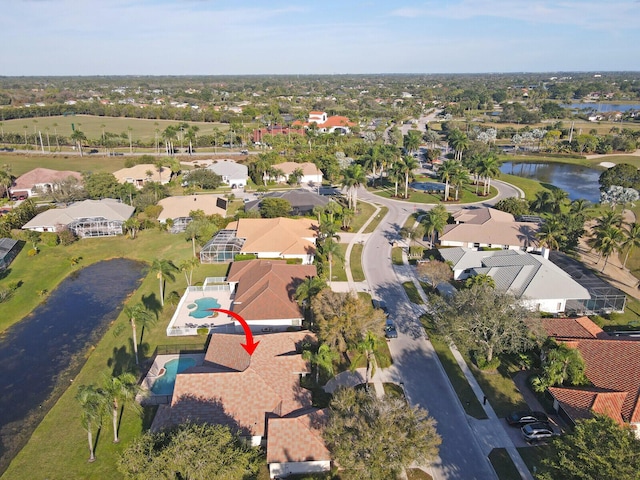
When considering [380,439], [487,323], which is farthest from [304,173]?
[380,439]

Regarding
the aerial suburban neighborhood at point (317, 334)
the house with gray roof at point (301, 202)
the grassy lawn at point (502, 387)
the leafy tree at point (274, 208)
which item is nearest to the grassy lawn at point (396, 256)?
the aerial suburban neighborhood at point (317, 334)

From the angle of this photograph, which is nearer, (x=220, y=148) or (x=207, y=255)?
(x=207, y=255)

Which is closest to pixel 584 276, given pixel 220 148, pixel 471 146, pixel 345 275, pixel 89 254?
pixel 345 275

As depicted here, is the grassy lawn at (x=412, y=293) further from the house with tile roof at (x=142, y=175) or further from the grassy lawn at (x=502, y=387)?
the house with tile roof at (x=142, y=175)

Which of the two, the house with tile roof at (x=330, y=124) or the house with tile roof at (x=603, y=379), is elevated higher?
the house with tile roof at (x=330, y=124)

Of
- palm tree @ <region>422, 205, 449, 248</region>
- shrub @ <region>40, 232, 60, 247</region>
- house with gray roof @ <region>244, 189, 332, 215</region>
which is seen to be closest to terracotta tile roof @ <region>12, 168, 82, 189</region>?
shrub @ <region>40, 232, 60, 247</region>

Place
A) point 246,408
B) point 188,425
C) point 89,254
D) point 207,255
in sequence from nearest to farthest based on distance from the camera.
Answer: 1. point 188,425
2. point 246,408
3. point 207,255
4. point 89,254

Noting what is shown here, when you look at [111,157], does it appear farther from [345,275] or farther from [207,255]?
[345,275]
